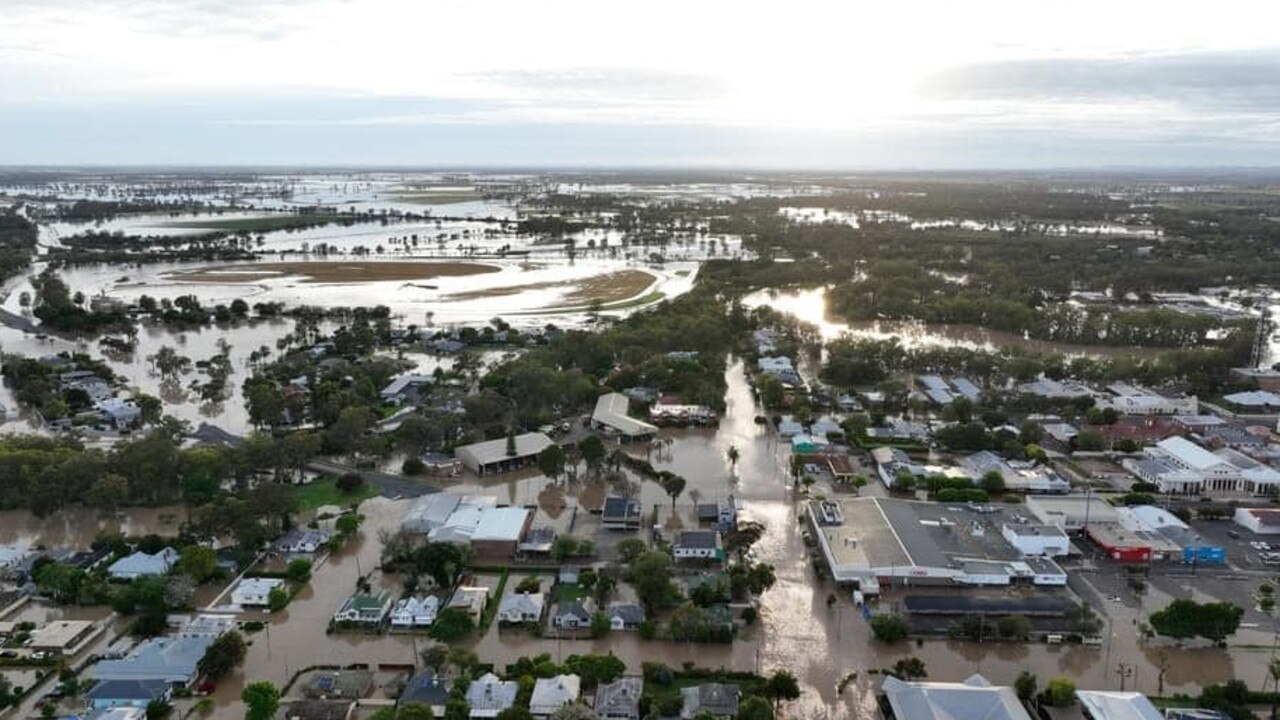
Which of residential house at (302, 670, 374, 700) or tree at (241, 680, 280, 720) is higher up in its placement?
tree at (241, 680, 280, 720)

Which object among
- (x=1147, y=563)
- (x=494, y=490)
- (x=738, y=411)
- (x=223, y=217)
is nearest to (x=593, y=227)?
(x=223, y=217)

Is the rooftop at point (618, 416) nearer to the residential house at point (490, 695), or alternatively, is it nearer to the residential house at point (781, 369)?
the residential house at point (781, 369)

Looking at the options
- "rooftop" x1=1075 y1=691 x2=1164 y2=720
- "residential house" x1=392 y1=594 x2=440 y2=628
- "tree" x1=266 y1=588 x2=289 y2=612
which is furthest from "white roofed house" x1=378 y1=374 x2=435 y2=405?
"rooftop" x1=1075 y1=691 x2=1164 y2=720

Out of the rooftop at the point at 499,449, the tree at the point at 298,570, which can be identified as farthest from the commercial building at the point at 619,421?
the tree at the point at 298,570

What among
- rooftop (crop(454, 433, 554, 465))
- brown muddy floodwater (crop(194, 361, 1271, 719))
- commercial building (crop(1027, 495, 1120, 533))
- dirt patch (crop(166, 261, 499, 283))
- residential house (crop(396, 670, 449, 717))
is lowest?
brown muddy floodwater (crop(194, 361, 1271, 719))

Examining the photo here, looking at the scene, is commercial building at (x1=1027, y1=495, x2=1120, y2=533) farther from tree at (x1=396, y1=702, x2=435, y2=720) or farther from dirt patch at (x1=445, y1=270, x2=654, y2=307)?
dirt patch at (x1=445, y1=270, x2=654, y2=307)

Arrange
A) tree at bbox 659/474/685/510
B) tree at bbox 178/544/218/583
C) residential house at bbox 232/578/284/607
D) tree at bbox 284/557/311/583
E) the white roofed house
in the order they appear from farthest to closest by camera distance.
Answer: the white roofed house
tree at bbox 659/474/685/510
tree at bbox 284/557/311/583
tree at bbox 178/544/218/583
residential house at bbox 232/578/284/607

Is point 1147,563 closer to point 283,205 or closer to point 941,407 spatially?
point 941,407
